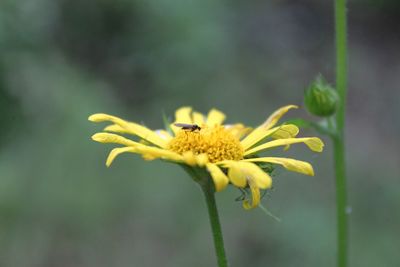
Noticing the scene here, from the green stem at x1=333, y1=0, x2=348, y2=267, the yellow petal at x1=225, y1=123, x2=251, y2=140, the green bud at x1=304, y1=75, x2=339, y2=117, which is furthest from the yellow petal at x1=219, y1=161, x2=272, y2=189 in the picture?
the green stem at x1=333, y1=0, x2=348, y2=267

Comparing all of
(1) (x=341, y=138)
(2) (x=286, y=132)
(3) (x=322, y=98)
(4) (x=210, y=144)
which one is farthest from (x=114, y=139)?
(1) (x=341, y=138)

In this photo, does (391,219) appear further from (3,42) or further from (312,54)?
(312,54)

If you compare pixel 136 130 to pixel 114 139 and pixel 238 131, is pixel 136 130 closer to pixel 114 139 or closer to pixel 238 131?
pixel 114 139

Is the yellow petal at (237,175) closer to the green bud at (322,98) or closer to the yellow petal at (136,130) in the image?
the yellow petal at (136,130)

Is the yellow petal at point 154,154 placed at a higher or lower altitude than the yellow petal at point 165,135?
lower

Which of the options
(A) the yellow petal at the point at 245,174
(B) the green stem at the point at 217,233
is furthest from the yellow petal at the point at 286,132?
(B) the green stem at the point at 217,233

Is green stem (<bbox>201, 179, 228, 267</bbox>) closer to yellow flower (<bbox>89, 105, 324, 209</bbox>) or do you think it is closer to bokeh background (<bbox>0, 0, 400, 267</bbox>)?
yellow flower (<bbox>89, 105, 324, 209</bbox>)
